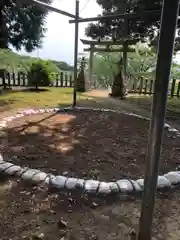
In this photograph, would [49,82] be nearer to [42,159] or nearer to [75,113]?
[75,113]

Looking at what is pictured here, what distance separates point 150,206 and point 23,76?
25.7 feet

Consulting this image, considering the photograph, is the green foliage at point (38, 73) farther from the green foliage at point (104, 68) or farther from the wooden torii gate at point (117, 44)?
the green foliage at point (104, 68)

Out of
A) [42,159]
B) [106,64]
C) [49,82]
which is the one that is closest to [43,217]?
[42,159]

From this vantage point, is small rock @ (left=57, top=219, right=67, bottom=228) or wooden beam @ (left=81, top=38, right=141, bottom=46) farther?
wooden beam @ (left=81, top=38, right=141, bottom=46)

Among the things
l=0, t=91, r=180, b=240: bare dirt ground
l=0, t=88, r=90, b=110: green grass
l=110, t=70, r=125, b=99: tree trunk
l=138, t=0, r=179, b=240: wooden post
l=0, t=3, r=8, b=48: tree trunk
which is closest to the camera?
l=138, t=0, r=179, b=240: wooden post

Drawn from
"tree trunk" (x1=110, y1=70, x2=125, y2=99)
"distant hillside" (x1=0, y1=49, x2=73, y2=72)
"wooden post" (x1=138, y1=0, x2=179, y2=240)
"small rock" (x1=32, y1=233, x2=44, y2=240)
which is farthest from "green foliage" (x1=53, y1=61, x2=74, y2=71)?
"wooden post" (x1=138, y1=0, x2=179, y2=240)

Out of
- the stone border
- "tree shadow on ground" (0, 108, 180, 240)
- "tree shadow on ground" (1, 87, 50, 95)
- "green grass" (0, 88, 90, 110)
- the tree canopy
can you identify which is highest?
the tree canopy

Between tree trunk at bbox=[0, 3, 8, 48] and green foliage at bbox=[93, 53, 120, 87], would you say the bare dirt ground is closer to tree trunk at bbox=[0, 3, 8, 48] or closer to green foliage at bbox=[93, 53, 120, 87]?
tree trunk at bbox=[0, 3, 8, 48]

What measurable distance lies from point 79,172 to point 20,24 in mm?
7352

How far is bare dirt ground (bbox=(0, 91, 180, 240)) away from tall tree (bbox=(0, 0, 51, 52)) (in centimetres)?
474

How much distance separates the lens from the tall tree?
7.93 meters

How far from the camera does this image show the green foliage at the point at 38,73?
303 inches

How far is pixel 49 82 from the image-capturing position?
27.3 feet

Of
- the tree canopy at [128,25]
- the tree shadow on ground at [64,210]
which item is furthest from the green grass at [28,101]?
the tree shadow on ground at [64,210]
